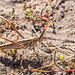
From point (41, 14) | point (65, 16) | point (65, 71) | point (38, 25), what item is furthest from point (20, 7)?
point (65, 71)

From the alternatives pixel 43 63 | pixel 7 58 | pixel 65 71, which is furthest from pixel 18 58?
pixel 65 71

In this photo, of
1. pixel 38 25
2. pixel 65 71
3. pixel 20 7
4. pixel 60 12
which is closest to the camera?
pixel 65 71

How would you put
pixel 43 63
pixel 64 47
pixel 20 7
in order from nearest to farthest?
pixel 43 63
pixel 64 47
pixel 20 7

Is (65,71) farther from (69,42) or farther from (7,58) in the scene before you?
(7,58)

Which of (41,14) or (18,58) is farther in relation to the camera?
(41,14)

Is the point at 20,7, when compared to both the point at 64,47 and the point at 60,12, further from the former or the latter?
the point at 64,47

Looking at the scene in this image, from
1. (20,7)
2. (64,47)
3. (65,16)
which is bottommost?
(64,47)

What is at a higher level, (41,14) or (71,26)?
(41,14)
